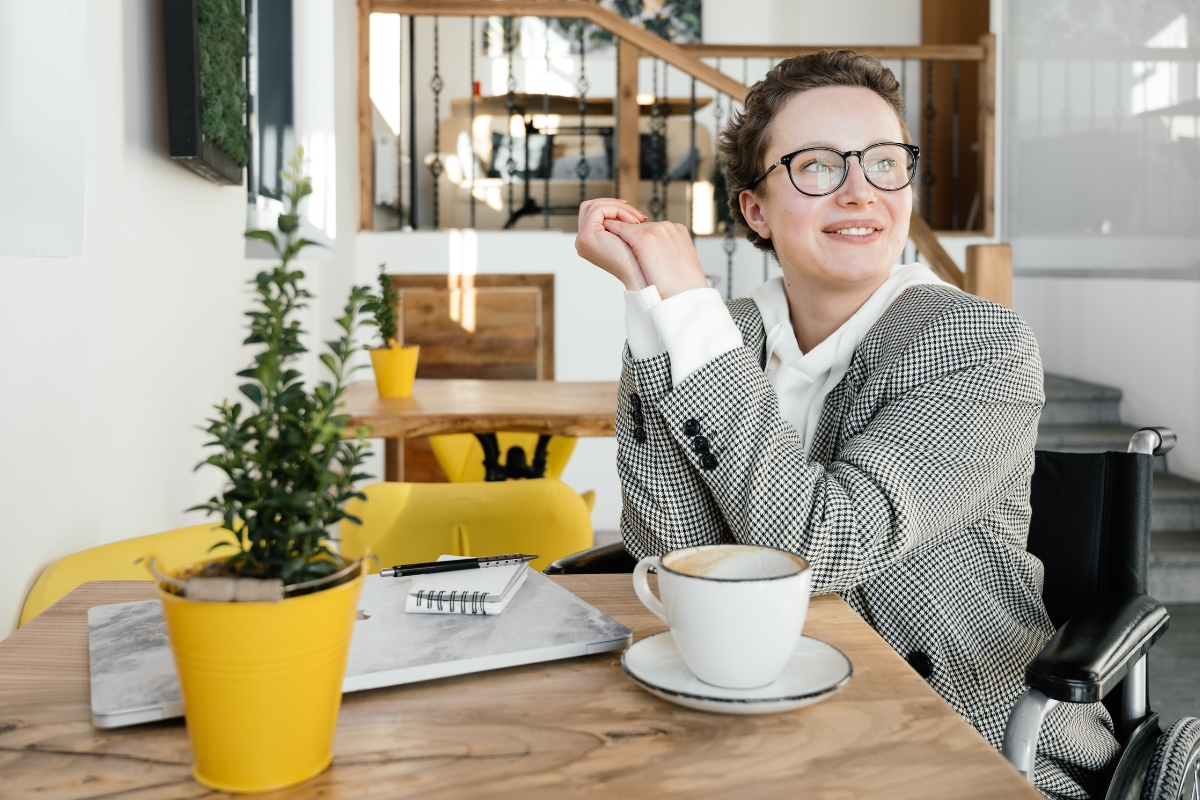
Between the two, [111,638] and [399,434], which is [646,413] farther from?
[399,434]

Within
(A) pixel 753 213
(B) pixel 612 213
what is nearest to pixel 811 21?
(A) pixel 753 213

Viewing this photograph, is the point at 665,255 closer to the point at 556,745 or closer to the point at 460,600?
the point at 460,600

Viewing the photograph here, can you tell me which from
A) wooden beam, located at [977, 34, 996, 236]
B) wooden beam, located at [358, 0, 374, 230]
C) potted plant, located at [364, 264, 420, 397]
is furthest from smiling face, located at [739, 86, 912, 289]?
wooden beam, located at [977, 34, 996, 236]

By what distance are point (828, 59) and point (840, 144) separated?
12 cm

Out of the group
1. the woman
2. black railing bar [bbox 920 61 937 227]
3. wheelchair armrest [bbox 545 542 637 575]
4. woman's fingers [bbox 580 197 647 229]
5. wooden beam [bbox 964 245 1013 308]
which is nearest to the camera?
the woman

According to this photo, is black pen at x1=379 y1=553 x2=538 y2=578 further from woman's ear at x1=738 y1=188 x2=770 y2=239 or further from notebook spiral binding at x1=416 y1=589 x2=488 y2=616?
woman's ear at x1=738 y1=188 x2=770 y2=239

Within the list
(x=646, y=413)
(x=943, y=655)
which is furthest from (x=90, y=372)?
(x=943, y=655)

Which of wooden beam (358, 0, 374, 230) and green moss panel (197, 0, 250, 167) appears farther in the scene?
wooden beam (358, 0, 374, 230)

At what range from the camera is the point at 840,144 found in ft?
3.52

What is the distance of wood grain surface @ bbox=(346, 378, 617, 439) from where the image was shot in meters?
2.19

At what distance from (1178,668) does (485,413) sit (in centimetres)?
193

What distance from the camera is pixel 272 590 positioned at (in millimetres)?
470

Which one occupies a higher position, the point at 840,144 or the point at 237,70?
the point at 237,70

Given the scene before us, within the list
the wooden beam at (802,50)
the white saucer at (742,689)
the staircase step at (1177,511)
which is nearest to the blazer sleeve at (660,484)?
the white saucer at (742,689)
